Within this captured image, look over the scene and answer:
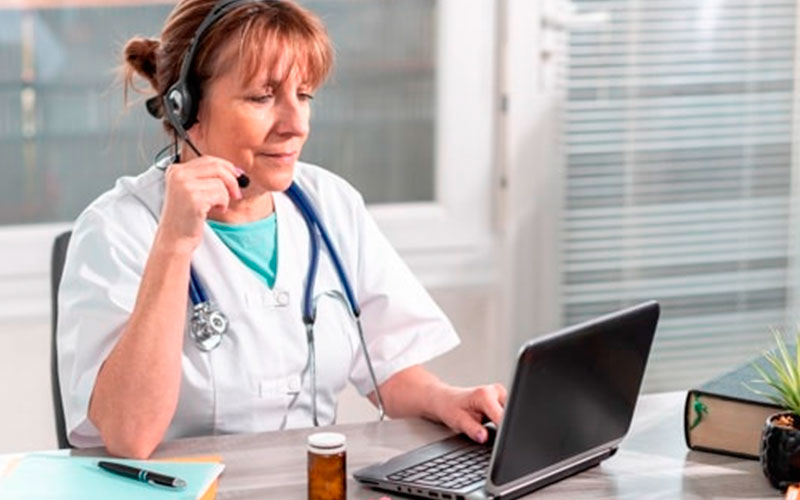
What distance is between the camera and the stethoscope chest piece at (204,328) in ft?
7.09

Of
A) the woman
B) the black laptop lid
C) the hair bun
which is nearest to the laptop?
the black laptop lid

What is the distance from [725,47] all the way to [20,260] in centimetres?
171

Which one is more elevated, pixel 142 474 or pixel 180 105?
pixel 180 105

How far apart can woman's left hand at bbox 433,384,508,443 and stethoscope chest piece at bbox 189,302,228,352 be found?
1.07ft

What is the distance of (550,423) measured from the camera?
1860mm

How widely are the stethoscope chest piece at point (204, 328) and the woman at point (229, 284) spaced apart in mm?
11

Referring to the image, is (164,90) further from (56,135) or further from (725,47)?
(725,47)

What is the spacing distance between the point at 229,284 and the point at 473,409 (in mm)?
388

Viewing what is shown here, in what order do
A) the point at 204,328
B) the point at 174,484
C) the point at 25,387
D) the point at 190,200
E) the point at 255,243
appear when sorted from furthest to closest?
the point at 25,387 < the point at 255,243 < the point at 204,328 < the point at 190,200 < the point at 174,484

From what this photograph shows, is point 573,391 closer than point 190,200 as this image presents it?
Yes

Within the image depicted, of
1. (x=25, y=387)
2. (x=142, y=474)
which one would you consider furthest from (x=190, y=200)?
(x=25, y=387)

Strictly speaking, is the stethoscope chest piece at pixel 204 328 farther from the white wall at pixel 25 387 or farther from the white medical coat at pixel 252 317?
the white wall at pixel 25 387

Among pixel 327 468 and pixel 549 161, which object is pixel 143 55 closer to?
pixel 327 468

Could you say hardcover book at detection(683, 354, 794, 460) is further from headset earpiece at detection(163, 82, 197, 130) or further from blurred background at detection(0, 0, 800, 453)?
blurred background at detection(0, 0, 800, 453)
